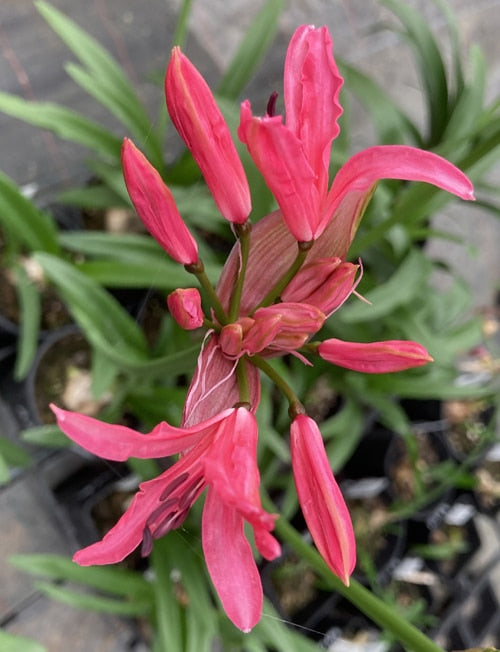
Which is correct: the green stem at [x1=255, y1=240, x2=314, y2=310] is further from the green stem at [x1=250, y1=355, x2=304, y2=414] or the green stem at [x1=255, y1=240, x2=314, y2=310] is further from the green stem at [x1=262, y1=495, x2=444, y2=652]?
the green stem at [x1=262, y1=495, x2=444, y2=652]

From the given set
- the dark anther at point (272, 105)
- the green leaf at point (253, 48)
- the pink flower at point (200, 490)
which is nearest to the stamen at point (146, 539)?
the pink flower at point (200, 490)

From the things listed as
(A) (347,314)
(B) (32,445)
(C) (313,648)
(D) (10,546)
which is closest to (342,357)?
(A) (347,314)

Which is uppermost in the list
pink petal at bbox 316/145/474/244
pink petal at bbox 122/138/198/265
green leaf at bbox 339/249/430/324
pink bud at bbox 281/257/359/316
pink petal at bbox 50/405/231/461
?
pink petal at bbox 122/138/198/265

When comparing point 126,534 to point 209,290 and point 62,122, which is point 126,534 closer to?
point 209,290

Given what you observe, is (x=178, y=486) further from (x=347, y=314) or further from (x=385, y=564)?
(x=385, y=564)

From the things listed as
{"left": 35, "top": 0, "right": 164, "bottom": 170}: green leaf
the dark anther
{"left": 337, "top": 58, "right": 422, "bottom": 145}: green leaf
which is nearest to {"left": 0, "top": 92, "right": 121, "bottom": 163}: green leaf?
{"left": 35, "top": 0, "right": 164, "bottom": 170}: green leaf

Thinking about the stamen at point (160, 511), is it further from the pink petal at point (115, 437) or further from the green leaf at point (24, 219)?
the green leaf at point (24, 219)
